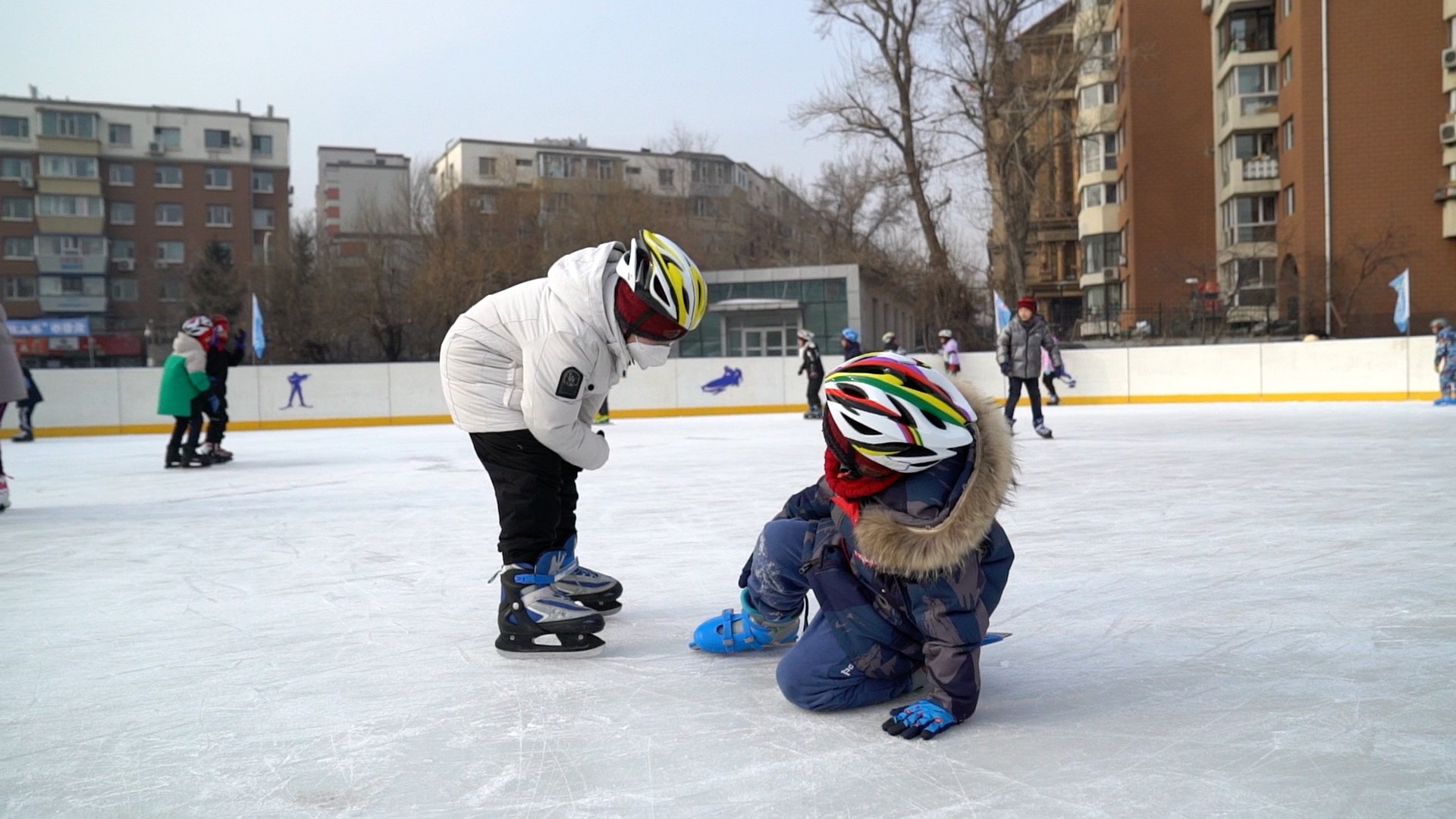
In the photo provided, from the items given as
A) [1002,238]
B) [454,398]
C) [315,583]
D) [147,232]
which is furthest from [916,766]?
[147,232]

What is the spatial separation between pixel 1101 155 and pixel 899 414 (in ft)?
149

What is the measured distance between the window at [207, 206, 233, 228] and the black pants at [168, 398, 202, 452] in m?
51.4

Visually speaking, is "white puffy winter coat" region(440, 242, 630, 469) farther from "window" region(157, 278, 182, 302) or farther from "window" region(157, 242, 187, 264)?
"window" region(157, 242, 187, 264)

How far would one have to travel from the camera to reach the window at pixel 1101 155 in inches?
1731

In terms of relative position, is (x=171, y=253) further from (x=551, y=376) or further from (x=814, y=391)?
(x=551, y=376)

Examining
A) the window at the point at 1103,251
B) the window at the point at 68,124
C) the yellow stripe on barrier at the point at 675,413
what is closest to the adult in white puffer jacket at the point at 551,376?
the yellow stripe on barrier at the point at 675,413

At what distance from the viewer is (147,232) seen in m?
55.9

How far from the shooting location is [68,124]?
5409 cm

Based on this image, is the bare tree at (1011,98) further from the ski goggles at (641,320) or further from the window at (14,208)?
the window at (14,208)

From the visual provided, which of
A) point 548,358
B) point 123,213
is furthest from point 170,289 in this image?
point 548,358

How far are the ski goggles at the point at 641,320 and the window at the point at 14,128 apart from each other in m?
Result: 61.1

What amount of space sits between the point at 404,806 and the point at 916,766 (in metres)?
0.99

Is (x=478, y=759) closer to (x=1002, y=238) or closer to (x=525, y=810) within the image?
(x=525, y=810)

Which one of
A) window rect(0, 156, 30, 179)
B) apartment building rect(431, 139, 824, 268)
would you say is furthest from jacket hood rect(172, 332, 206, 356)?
window rect(0, 156, 30, 179)
